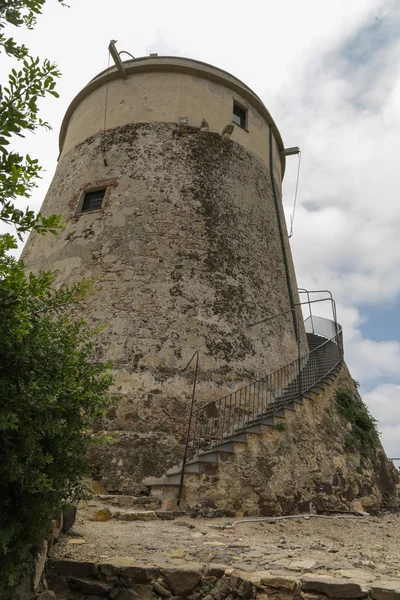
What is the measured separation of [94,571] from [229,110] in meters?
11.7

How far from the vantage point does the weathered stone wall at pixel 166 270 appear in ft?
26.7

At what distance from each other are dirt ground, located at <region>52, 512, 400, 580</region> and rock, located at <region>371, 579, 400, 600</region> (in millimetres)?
301

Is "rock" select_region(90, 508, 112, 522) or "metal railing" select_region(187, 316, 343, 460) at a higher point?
"metal railing" select_region(187, 316, 343, 460)


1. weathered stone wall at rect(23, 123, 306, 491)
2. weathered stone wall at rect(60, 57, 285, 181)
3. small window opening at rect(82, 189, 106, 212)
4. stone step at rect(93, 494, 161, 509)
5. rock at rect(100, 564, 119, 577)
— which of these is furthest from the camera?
weathered stone wall at rect(60, 57, 285, 181)

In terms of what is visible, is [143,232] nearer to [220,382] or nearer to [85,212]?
[85,212]

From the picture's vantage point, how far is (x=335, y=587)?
3432mm

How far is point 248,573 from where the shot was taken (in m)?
3.84

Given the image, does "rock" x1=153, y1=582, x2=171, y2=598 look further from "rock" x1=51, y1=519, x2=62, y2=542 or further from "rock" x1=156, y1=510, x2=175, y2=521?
"rock" x1=156, y1=510, x2=175, y2=521

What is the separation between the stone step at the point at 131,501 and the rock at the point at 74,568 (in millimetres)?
2923

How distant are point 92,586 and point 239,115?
12.4m

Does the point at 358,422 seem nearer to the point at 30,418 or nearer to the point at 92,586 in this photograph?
the point at 92,586

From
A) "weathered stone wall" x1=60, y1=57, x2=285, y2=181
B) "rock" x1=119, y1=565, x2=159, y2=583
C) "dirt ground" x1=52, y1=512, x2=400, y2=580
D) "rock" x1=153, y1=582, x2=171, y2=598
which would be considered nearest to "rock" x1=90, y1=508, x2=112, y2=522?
"dirt ground" x1=52, y1=512, x2=400, y2=580

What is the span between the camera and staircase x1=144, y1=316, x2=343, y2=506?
6.91 meters

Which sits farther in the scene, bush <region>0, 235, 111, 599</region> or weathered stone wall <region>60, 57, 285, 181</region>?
weathered stone wall <region>60, 57, 285, 181</region>
